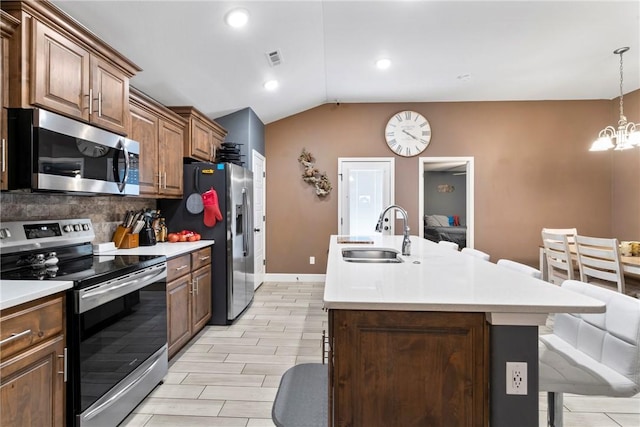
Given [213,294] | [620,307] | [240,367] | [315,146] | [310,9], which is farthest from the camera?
[315,146]

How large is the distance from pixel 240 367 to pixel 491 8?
358 centimetres

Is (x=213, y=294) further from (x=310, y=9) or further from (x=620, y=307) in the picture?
(x=620, y=307)

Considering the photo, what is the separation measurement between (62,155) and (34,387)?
110 cm

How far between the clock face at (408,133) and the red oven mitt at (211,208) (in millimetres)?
3055

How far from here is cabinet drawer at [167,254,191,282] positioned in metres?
2.52

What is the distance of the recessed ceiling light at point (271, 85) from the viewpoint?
3.95m

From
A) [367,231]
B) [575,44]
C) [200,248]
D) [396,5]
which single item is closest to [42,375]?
[200,248]

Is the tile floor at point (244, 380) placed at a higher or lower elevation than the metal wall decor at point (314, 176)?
lower

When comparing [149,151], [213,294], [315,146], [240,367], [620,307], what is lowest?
[240,367]

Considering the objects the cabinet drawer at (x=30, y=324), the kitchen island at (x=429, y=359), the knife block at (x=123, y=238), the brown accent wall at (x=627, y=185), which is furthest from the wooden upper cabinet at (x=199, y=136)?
the brown accent wall at (x=627, y=185)

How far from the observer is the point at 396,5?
9.16ft

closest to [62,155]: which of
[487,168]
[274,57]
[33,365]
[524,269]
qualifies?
[33,365]

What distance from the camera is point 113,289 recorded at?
5.68 feet

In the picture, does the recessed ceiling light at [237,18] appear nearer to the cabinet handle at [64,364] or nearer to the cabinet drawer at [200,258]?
the cabinet drawer at [200,258]
